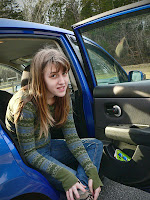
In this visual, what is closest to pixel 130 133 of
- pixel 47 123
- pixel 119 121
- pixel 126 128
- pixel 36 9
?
pixel 126 128

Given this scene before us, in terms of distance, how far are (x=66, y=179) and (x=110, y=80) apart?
42.1 inches

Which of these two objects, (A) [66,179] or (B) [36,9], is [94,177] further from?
(B) [36,9]

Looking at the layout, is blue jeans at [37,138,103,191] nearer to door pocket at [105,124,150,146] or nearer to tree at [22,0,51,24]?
door pocket at [105,124,150,146]

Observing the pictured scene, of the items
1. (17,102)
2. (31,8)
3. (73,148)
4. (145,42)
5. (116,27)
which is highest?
(31,8)

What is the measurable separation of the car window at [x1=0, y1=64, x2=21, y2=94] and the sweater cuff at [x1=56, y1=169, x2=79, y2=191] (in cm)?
153

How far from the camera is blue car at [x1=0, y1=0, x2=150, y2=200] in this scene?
1.59m

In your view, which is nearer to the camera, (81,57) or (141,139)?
(141,139)

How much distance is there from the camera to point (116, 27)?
168 cm

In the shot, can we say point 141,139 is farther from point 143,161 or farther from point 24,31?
point 24,31

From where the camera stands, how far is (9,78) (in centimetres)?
275

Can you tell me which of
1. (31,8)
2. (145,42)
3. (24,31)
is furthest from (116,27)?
(31,8)

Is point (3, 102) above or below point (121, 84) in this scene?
below

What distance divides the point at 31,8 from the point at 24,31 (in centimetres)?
1495

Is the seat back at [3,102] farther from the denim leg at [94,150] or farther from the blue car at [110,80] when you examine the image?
the denim leg at [94,150]
